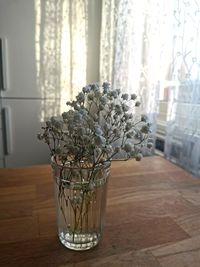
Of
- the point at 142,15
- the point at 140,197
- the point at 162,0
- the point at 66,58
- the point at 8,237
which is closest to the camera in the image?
the point at 8,237

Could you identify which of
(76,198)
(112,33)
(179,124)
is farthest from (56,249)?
(112,33)

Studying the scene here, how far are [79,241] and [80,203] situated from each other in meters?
0.09

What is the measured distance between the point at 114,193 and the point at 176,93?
721 mm

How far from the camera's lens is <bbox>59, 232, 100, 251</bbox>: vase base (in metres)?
0.55

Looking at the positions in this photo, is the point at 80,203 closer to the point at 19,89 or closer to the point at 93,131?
the point at 93,131

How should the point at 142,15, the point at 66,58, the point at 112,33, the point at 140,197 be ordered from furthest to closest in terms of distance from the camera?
the point at 66,58, the point at 112,33, the point at 142,15, the point at 140,197

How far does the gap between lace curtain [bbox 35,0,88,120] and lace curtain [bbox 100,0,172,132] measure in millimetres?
250

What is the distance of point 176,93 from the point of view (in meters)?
1.30

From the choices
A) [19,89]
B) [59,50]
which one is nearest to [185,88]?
[59,50]

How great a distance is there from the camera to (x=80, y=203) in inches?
21.5

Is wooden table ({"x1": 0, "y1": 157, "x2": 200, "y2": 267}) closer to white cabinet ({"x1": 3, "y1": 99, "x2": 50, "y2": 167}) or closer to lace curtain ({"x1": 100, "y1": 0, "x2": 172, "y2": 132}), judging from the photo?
lace curtain ({"x1": 100, "y1": 0, "x2": 172, "y2": 132})

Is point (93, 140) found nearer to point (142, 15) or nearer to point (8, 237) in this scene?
point (8, 237)

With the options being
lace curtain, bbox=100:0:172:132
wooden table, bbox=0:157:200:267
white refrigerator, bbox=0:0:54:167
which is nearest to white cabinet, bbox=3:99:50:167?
white refrigerator, bbox=0:0:54:167

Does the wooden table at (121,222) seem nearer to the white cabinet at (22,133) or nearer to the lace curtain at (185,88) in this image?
the lace curtain at (185,88)
